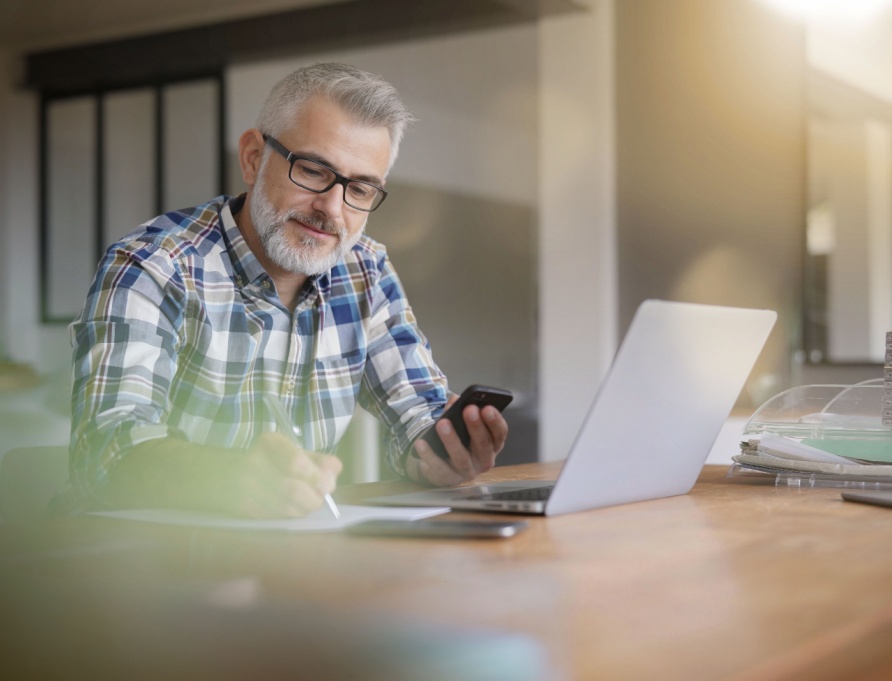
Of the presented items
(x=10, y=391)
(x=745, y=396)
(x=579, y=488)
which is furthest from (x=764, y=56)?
(x=10, y=391)

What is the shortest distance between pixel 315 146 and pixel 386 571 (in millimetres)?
1066

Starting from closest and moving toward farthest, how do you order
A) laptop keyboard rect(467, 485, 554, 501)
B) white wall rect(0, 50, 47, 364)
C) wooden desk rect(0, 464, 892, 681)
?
wooden desk rect(0, 464, 892, 681), laptop keyboard rect(467, 485, 554, 501), white wall rect(0, 50, 47, 364)

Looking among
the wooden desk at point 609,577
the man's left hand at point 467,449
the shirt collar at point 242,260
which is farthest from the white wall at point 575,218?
the wooden desk at point 609,577

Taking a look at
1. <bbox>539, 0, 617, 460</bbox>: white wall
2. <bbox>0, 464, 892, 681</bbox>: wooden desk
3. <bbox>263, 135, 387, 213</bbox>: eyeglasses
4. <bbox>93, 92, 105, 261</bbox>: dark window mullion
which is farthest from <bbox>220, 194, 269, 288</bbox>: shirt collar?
<bbox>93, 92, 105, 261</bbox>: dark window mullion

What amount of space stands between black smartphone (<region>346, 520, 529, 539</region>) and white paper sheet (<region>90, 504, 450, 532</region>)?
33mm

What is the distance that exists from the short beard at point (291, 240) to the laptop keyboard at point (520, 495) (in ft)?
2.12

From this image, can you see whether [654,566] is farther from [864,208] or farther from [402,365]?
[864,208]

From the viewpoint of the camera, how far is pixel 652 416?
1.09 meters

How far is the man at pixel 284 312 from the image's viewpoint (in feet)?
4.54

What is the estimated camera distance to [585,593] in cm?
70

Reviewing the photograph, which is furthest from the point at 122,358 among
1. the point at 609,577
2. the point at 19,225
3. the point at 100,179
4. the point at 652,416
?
the point at 19,225

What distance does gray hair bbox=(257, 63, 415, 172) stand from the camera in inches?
67.7

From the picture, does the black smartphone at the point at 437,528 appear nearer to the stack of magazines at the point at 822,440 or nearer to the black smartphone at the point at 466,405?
the black smartphone at the point at 466,405

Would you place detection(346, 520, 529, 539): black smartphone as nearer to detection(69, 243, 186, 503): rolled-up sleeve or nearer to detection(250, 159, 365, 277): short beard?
detection(69, 243, 186, 503): rolled-up sleeve
